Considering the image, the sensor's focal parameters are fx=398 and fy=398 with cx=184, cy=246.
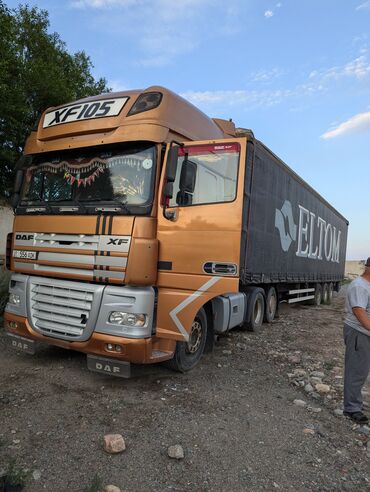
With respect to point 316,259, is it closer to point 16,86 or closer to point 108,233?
point 108,233

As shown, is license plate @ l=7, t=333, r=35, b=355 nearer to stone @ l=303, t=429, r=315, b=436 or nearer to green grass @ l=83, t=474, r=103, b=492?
green grass @ l=83, t=474, r=103, b=492

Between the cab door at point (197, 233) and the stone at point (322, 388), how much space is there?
1.75 m

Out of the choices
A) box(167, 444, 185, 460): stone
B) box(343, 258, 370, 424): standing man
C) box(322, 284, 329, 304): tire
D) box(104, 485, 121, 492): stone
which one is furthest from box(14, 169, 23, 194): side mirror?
box(322, 284, 329, 304): tire

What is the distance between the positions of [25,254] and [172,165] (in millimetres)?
2288

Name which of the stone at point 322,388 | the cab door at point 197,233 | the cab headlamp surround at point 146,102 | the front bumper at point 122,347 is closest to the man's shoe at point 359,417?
the stone at point 322,388

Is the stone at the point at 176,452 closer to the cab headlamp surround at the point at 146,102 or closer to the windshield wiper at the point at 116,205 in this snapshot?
the windshield wiper at the point at 116,205

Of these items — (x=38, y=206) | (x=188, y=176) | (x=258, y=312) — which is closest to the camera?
(x=188, y=176)

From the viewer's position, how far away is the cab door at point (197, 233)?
4.57 meters

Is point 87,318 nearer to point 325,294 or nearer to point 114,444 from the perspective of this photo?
point 114,444

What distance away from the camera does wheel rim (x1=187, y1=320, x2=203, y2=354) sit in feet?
17.1

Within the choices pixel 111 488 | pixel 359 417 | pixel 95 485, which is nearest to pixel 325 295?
pixel 359 417

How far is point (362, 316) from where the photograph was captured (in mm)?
3930

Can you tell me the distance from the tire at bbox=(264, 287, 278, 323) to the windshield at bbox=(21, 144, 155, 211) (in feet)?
17.9

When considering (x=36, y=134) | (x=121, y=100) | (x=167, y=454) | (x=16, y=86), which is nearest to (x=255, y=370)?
(x=167, y=454)
